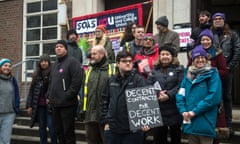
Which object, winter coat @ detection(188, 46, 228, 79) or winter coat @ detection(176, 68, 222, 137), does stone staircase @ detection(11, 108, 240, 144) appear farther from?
winter coat @ detection(176, 68, 222, 137)

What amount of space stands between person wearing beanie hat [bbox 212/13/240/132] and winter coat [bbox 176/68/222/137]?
0.98m

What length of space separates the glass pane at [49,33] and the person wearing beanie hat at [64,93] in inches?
200

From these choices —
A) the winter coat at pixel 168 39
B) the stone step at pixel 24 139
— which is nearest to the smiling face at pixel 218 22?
the winter coat at pixel 168 39

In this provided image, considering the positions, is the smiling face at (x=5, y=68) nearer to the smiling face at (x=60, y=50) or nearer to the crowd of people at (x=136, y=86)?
the crowd of people at (x=136, y=86)

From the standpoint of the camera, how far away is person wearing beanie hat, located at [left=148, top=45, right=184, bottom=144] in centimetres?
511

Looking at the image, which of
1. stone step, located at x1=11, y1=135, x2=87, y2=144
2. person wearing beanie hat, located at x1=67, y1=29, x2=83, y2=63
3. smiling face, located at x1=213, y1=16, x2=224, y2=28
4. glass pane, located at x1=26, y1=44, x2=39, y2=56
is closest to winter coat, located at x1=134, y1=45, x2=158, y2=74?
smiling face, located at x1=213, y1=16, x2=224, y2=28

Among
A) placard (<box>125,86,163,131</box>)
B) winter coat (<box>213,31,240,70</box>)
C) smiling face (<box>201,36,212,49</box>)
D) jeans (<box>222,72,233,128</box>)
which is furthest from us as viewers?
winter coat (<box>213,31,240,70</box>)

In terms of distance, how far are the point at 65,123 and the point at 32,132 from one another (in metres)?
2.68

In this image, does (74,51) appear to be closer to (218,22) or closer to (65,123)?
(65,123)

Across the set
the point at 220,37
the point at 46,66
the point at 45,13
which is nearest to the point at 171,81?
the point at 220,37

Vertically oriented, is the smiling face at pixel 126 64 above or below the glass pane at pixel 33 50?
below

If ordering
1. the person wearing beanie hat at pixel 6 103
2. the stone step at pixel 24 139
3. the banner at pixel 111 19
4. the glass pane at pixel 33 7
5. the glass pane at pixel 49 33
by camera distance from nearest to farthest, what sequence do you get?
the person wearing beanie hat at pixel 6 103, the stone step at pixel 24 139, the banner at pixel 111 19, the glass pane at pixel 49 33, the glass pane at pixel 33 7

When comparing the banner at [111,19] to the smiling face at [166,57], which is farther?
the banner at [111,19]

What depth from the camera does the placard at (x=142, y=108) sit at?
450 cm
